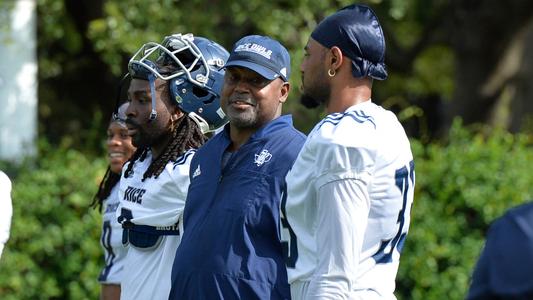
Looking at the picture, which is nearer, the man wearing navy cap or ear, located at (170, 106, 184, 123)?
the man wearing navy cap

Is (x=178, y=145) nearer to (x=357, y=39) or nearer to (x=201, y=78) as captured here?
(x=201, y=78)

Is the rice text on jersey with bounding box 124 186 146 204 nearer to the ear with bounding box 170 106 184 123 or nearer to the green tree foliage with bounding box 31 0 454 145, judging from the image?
the ear with bounding box 170 106 184 123

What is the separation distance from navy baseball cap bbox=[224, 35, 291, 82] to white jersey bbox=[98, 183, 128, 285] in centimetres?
181

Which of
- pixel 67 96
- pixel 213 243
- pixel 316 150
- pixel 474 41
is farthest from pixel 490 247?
pixel 474 41

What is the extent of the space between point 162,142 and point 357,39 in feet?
4.81

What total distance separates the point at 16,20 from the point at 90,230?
323 centimetres

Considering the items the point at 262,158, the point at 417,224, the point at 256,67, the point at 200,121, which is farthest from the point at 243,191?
the point at 417,224

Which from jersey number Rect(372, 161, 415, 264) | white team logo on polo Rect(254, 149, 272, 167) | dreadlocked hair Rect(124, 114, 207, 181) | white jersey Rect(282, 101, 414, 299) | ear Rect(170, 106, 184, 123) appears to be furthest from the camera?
ear Rect(170, 106, 184, 123)

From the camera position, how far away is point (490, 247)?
8.85 feet

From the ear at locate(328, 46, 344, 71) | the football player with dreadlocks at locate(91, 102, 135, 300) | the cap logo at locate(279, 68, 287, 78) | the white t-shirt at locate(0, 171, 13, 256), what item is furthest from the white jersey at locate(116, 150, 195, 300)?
the ear at locate(328, 46, 344, 71)

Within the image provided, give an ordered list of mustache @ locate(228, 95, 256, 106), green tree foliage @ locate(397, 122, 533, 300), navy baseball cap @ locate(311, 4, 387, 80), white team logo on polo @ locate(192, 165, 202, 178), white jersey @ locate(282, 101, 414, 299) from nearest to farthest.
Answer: white jersey @ locate(282, 101, 414, 299) < navy baseball cap @ locate(311, 4, 387, 80) < mustache @ locate(228, 95, 256, 106) < white team logo on polo @ locate(192, 165, 202, 178) < green tree foliage @ locate(397, 122, 533, 300)

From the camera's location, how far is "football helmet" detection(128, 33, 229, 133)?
18.7ft

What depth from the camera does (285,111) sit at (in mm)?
12688

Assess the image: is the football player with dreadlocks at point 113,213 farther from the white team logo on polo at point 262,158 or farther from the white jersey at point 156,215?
the white team logo on polo at point 262,158
